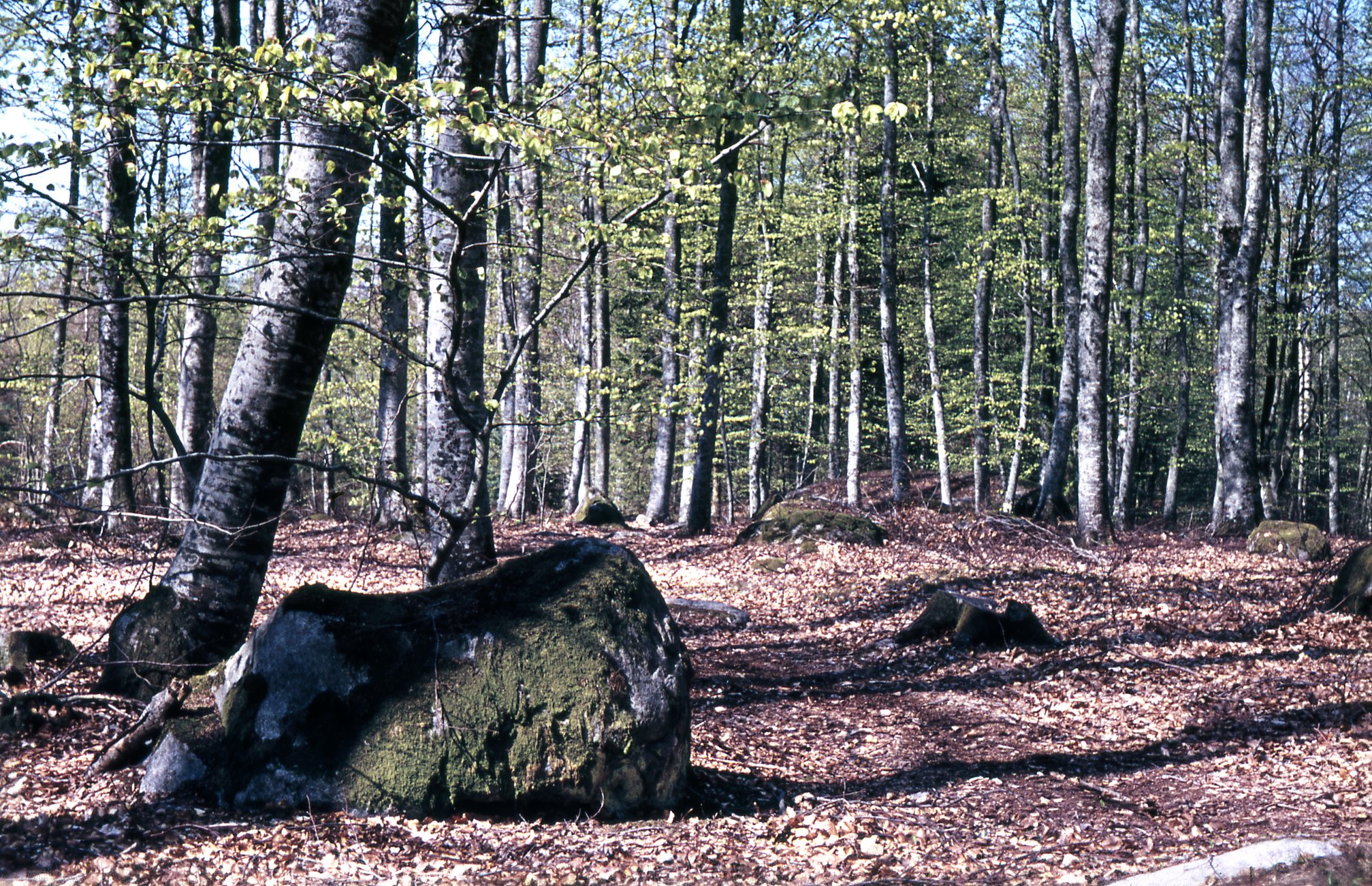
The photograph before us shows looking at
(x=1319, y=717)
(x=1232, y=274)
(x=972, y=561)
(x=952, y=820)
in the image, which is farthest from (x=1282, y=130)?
(x=952, y=820)

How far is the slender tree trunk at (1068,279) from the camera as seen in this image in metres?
17.4

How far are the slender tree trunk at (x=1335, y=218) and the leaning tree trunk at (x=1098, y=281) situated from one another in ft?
37.7

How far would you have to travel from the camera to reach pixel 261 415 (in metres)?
5.80

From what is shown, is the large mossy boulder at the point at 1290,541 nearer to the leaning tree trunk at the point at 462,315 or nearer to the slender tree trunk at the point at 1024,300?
the slender tree trunk at the point at 1024,300

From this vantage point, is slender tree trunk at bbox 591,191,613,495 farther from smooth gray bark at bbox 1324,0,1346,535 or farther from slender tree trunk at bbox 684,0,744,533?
smooth gray bark at bbox 1324,0,1346,535

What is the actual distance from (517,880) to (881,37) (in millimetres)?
16783

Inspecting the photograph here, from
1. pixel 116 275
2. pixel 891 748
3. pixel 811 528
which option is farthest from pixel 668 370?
pixel 116 275

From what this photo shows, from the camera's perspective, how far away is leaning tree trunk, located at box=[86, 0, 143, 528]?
213 inches

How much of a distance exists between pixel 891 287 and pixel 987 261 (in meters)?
2.49

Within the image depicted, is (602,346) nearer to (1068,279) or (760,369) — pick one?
(760,369)

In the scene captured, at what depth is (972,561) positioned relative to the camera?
500 inches

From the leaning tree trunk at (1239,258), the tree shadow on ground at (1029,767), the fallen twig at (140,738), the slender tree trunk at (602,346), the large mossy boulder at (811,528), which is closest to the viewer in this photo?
the fallen twig at (140,738)

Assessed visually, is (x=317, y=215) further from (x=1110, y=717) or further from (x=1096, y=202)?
(x=1096, y=202)

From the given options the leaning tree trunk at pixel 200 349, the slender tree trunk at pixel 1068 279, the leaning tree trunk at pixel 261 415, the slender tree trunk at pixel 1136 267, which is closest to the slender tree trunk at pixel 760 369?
the slender tree trunk at pixel 1068 279
